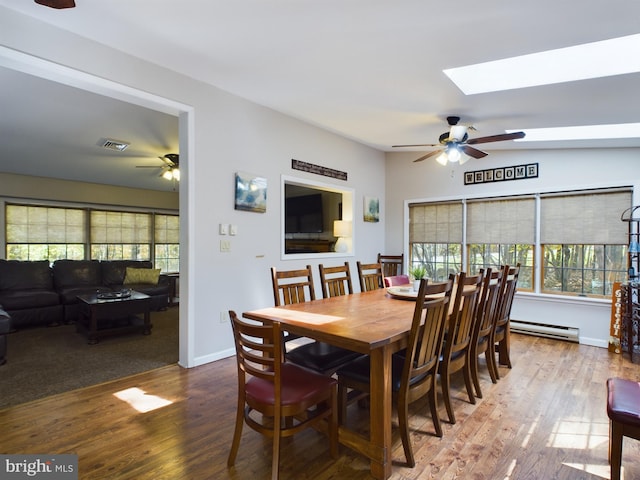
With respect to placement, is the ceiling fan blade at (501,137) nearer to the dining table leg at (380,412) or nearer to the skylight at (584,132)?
the skylight at (584,132)

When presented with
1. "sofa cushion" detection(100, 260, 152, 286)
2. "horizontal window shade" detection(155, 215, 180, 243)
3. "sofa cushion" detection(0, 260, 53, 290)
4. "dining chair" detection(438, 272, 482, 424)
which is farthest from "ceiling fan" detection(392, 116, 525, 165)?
"horizontal window shade" detection(155, 215, 180, 243)

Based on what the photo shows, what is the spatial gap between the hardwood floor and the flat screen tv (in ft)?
13.6

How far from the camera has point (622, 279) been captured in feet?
13.1

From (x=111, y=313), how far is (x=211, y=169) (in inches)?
91.8

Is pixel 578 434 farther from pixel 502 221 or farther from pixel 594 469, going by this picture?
pixel 502 221

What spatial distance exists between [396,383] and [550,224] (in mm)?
3738

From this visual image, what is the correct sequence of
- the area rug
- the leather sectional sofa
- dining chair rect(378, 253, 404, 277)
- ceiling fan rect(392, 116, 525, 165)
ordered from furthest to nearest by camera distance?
dining chair rect(378, 253, 404, 277), the leather sectional sofa, ceiling fan rect(392, 116, 525, 165), the area rug

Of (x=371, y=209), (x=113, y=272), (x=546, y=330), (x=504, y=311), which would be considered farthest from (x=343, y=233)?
(x=113, y=272)

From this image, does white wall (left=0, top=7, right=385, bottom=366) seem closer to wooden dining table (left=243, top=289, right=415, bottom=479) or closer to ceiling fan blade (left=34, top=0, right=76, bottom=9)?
ceiling fan blade (left=34, top=0, right=76, bottom=9)

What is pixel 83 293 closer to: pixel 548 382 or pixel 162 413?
pixel 162 413

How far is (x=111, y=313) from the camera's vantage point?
416cm

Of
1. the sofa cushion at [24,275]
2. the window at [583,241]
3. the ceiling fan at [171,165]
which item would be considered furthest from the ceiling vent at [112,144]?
the window at [583,241]

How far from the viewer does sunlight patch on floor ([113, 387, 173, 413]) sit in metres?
2.48

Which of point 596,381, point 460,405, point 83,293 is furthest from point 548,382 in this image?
point 83,293
